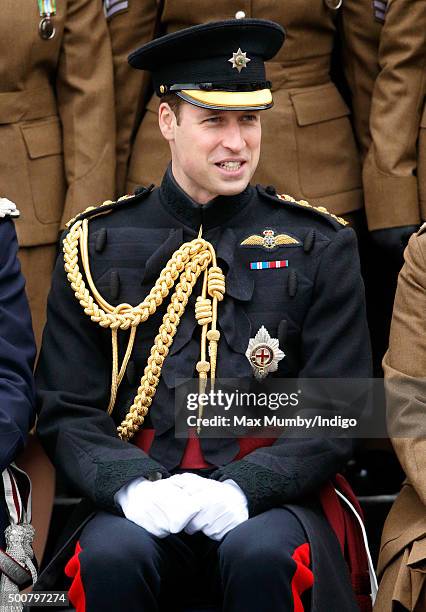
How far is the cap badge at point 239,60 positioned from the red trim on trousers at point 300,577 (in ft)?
4.04

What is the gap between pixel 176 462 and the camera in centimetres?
388

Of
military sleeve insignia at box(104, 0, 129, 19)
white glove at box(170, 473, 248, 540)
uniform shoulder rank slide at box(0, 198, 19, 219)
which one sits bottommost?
white glove at box(170, 473, 248, 540)

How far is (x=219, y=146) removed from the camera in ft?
13.0

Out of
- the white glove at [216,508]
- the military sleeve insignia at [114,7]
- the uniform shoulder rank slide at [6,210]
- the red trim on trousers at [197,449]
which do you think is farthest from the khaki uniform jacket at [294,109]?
the white glove at [216,508]

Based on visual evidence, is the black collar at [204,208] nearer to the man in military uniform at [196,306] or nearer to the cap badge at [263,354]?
the man in military uniform at [196,306]

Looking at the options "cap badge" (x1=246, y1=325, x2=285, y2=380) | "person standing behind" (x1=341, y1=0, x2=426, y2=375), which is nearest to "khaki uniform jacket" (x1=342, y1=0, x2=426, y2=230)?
"person standing behind" (x1=341, y1=0, x2=426, y2=375)

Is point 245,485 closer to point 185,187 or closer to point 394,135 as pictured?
point 185,187

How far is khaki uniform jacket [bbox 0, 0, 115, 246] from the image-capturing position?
4840 mm

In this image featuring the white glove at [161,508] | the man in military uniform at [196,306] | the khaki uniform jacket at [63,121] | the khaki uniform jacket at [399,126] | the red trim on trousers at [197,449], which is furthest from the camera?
the khaki uniform jacket at [63,121]

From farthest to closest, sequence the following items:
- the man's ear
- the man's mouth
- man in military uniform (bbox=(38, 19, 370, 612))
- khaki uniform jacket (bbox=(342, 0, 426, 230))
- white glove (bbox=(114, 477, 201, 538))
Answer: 1. khaki uniform jacket (bbox=(342, 0, 426, 230))
2. the man's ear
3. the man's mouth
4. man in military uniform (bbox=(38, 19, 370, 612))
5. white glove (bbox=(114, 477, 201, 538))

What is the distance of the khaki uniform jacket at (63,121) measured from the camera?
15.9ft

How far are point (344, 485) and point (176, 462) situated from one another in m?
0.44

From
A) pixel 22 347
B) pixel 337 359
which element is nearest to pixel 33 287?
pixel 22 347

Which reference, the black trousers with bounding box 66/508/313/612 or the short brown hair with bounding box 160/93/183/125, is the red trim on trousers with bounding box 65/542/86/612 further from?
the short brown hair with bounding box 160/93/183/125
